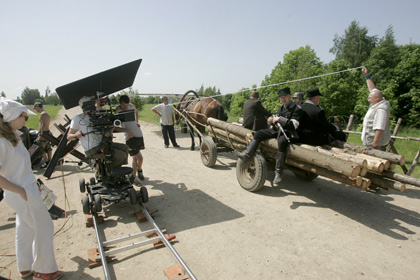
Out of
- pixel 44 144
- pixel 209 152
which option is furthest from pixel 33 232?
pixel 44 144

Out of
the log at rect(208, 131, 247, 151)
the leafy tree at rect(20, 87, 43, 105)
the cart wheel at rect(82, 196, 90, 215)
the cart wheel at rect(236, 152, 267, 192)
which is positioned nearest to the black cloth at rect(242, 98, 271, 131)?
the log at rect(208, 131, 247, 151)

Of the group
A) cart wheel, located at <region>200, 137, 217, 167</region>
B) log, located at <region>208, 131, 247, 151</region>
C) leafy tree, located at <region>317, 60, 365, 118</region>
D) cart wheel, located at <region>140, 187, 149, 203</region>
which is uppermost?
leafy tree, located at <region>317, 60, 365, 118</region>

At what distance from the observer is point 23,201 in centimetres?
262

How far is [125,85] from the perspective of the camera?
5.57m

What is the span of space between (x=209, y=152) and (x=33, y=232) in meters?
4.91

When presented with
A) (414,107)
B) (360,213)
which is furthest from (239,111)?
(360,213)

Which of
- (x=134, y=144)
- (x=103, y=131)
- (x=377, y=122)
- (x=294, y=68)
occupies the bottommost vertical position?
(x=134, y=144)

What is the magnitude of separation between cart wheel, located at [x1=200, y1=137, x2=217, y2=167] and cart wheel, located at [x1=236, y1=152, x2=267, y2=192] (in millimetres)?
1623

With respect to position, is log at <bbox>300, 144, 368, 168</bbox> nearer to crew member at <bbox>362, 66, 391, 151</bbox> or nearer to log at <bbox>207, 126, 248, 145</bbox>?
crew member at <bbox>362, 66, 391, 151</bbox>

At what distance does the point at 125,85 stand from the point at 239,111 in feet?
112

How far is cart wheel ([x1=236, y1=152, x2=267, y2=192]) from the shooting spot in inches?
197

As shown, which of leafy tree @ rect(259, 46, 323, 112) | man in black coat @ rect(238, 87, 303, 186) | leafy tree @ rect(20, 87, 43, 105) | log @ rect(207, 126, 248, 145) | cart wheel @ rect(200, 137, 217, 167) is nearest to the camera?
man in black coat @ rect(238, 87, 303, 186)

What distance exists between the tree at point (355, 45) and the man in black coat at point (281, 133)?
40934 mm

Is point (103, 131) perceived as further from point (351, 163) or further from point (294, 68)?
point (294, 68)
